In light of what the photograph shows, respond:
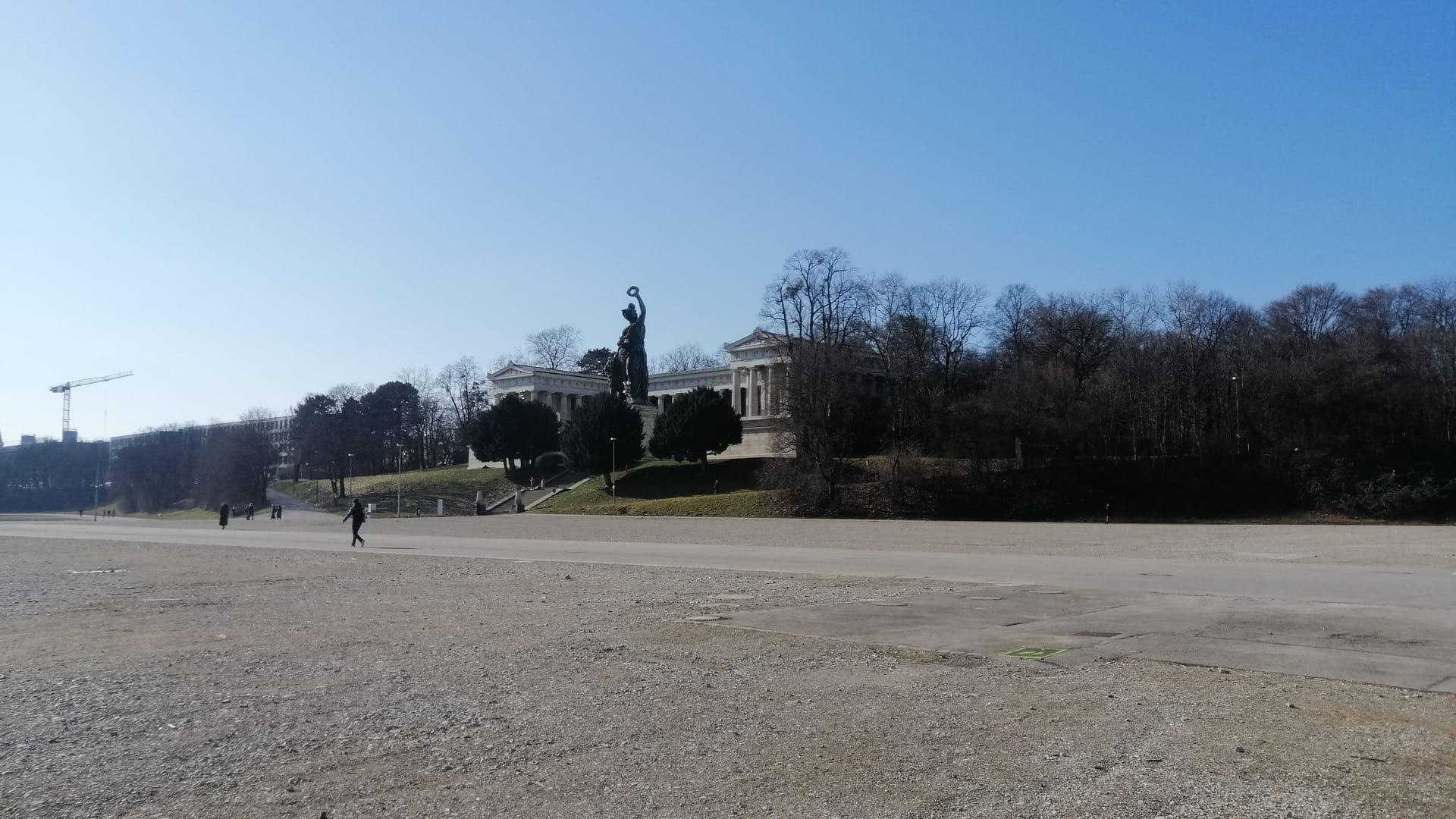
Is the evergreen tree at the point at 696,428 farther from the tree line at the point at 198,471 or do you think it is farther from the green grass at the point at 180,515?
the tree line at the point at 198,471

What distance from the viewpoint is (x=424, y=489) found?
90.0m

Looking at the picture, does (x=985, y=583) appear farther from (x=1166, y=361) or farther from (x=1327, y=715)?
(x=1166, y=361)

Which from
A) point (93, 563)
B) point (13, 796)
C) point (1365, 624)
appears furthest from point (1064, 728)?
point (93, 563)

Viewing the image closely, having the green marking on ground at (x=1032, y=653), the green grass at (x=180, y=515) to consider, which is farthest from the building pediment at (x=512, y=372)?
the green marking on ground at (x=1032, y=653)

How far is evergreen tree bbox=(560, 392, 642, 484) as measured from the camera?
3093 inches

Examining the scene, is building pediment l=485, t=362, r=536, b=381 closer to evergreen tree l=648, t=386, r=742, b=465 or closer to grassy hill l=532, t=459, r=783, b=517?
grassy hill l=532, t=459, r=783, b=517

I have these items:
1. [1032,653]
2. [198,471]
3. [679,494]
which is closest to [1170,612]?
[1032,653]

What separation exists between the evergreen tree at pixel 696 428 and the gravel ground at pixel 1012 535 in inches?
817

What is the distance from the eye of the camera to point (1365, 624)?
1305 cm

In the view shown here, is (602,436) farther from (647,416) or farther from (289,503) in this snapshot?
(289,503)

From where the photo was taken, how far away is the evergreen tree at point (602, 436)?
78562 mm

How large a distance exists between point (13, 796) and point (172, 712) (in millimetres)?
2182

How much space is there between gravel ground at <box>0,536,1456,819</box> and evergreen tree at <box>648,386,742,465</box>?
6526 centimetres

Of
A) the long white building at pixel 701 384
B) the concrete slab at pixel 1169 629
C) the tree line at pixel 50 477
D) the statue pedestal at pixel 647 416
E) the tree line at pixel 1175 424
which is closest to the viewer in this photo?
the concrete slab at pixel 1169 629
